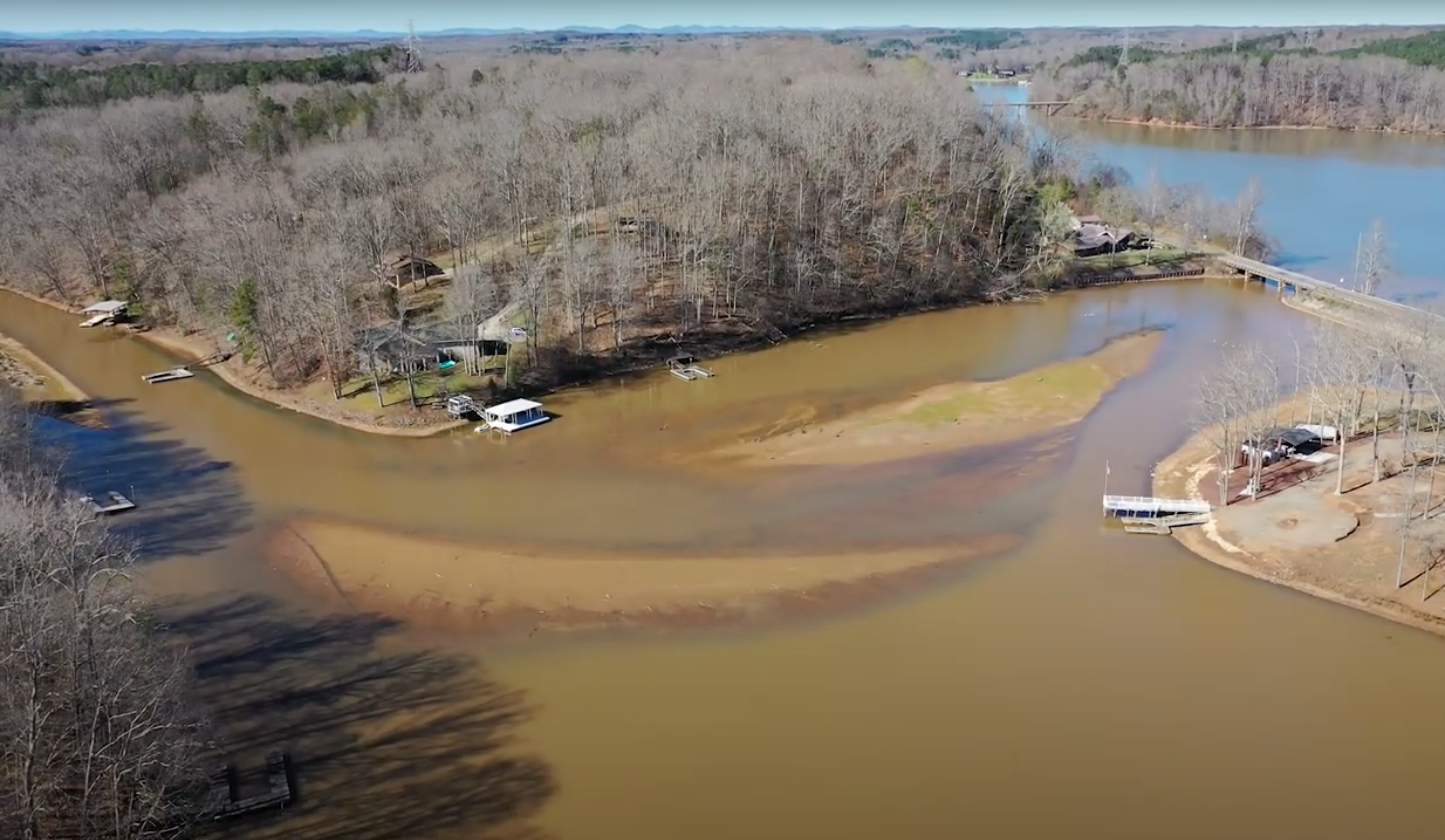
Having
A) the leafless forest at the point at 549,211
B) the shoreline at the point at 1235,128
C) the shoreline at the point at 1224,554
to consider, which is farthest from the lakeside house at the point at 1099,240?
the shoreline at the point at 1235,128

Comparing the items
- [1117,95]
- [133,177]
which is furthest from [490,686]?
[1117,95]

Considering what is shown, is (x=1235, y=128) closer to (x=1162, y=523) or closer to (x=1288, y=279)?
(x=1288, y=279)

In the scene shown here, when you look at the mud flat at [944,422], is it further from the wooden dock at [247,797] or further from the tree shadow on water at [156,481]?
the wooden dock at [247,797]

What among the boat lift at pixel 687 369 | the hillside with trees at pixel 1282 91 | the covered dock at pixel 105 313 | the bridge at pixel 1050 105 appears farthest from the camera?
the bridge at pixel 1050 105

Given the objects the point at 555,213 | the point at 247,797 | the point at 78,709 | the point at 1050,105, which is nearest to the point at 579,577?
the point at 247,797

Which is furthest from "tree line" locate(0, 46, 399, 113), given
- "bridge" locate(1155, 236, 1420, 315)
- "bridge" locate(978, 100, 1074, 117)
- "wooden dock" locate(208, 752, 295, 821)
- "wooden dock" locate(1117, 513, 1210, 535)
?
"bridge" locate(978, 100, 1074, 117)

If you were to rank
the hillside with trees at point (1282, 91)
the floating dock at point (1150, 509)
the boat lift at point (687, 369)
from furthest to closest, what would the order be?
the hillside with trees at point (1282, 91) → the boat lift at point (687, 369) → the floating dock at point (1150, 509)
